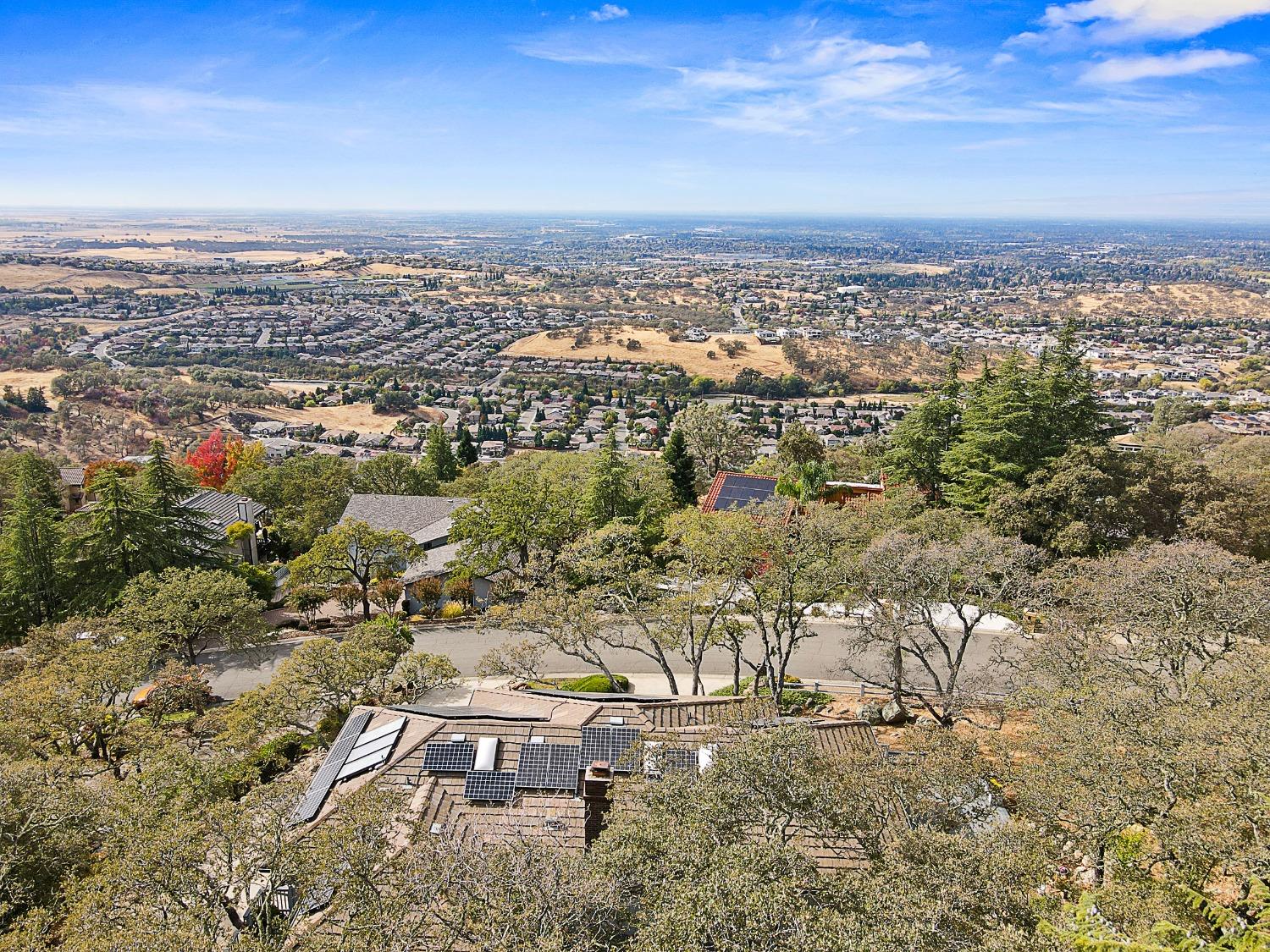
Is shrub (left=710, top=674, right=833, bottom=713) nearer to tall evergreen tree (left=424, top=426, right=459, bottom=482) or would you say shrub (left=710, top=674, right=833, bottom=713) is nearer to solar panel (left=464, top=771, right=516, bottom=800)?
solar panel (left=464, top=771, right=516, bottom=800)

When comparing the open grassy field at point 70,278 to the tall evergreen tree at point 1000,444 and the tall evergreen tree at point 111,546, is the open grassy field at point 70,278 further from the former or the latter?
the tall evergreen tree at point 1000,444

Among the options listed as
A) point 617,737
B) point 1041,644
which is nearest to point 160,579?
point 617,737

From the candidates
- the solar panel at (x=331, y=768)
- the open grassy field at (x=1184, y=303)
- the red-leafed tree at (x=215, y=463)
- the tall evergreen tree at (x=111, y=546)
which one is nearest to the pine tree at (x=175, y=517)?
the tall evergreen tree at (x=111, y=546)

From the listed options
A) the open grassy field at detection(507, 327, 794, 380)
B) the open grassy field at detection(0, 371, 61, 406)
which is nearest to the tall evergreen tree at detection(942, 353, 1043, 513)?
the open grassy field at detection(507, 327, 794, 380)

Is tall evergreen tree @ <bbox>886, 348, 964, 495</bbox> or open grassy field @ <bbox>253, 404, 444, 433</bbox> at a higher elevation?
tall evergreen tree @ <bbox>886, 348, 964, 495</bbox>

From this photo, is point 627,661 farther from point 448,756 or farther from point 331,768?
point 331,768

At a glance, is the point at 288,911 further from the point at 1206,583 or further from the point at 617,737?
the point at 1206,583

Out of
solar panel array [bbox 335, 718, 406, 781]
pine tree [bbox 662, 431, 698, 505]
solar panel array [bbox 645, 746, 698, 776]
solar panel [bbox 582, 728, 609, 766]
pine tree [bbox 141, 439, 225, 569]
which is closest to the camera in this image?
solar panel array [bbox 645, 746, 698, 776]
